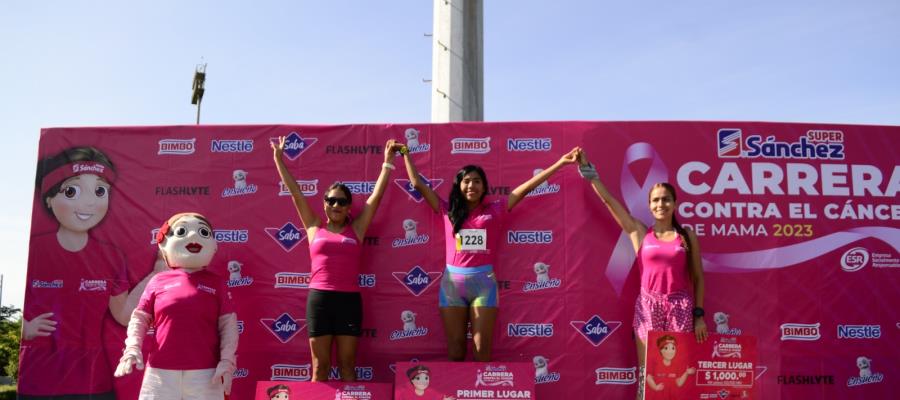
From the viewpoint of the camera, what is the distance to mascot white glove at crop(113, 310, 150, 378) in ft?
14.7

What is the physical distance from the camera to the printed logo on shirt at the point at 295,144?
591 centimetres

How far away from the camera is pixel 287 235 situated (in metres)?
5.82

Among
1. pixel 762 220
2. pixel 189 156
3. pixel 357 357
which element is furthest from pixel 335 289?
pixel 762 220

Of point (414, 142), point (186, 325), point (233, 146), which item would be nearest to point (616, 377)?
point (414, 142)

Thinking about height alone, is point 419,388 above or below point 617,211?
below

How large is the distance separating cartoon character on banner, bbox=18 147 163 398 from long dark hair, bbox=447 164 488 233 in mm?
2861

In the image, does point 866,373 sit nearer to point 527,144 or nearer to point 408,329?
point 527,144

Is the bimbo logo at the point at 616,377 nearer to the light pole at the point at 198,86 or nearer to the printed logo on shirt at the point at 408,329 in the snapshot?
the printed logo on shirt at the point at 408,329

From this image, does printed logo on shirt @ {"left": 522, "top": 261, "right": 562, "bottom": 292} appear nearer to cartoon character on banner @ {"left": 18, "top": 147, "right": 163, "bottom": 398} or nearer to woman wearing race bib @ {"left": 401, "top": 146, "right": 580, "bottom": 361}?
woman wearing race bib @ {"left": 401, "top": 146, "right": 580, "bottom": 361}

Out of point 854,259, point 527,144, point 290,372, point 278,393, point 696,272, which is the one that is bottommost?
point 278,393

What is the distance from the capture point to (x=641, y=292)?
5.11 metres

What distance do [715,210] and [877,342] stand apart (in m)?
1.75

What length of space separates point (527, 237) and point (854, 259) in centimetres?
282

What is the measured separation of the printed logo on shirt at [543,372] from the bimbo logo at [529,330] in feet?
0.64
